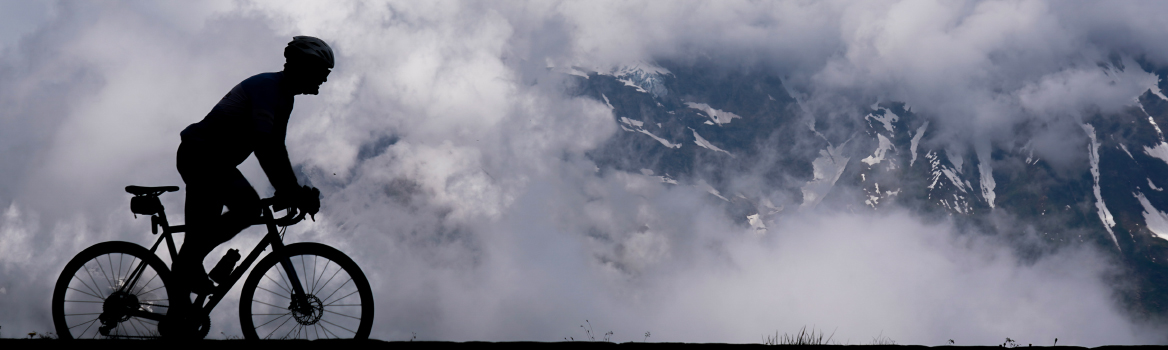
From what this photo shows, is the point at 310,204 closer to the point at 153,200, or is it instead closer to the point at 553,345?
the point at 153,200

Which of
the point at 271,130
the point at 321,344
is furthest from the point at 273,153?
the point at 321,344

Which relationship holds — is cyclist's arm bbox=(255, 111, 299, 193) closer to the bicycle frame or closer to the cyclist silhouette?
the cyclist silhouette

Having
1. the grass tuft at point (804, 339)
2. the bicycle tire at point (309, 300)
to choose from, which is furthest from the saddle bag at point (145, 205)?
the grass tuft at point (804, 339)

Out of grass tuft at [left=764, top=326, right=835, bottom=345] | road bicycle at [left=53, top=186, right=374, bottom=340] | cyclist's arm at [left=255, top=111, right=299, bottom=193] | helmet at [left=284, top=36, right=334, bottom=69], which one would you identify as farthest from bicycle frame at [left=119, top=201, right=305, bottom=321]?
grass tuft at [left=764, top=326, right=835, bottom=345]

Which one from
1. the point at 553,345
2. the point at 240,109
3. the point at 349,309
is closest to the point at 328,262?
the point at 349,309

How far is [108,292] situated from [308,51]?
2.50 metres

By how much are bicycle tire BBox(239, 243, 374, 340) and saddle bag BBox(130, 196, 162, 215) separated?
36.5 inches

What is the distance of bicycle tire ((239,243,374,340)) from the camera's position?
16.3ft

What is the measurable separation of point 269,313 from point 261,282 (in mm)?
232

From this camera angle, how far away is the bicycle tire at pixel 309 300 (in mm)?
4957

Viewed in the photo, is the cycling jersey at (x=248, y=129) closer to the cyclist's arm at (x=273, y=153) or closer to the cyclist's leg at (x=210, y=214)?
the cyclist's arm at (x=273, y=153)

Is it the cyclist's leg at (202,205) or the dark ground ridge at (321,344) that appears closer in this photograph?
the dark ground ridge at (321,344)

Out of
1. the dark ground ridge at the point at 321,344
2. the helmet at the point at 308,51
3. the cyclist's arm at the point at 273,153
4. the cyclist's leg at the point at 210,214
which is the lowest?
the dark ground ridge at the point at 321,344

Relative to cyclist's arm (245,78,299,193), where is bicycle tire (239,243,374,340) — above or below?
below
